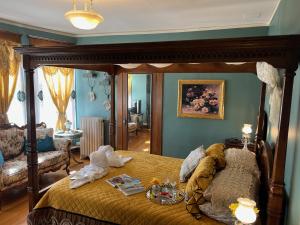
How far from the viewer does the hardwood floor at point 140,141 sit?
512 centimetres

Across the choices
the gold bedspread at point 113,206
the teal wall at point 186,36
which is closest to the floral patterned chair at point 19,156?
the gold bedspread at point 113,206

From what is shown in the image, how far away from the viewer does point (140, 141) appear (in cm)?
522

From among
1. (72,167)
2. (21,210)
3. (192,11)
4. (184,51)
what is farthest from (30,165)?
(192,11)

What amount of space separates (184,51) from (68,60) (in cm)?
113

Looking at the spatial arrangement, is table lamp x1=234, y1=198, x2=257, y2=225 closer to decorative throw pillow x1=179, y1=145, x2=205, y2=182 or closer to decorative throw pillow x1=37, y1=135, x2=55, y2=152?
decorative throw pillow x1=179, y1=145, x2=205, y2=182

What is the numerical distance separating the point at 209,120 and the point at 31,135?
3.19m

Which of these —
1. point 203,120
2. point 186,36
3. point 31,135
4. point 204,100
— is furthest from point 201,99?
point 31,135

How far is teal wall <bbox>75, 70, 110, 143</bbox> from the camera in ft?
18.2

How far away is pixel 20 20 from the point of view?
13.0 feet

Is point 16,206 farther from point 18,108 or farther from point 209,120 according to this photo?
point 209,120

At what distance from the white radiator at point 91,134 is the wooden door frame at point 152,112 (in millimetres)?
446

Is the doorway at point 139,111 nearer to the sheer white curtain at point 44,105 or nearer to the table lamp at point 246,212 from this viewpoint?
the sheer white curtain at point 44,105

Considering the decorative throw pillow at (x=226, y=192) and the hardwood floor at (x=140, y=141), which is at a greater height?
the decorative throw pillow at (x=226, y=192)

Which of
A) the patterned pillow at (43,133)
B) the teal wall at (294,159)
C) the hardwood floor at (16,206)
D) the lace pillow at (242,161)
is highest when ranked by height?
the teal wall at (294,159)
